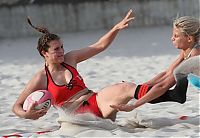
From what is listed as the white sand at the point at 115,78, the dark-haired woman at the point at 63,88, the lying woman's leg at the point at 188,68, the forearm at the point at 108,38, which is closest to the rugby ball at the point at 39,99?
the dark-haired woman at the point at 63,88

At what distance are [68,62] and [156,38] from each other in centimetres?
831

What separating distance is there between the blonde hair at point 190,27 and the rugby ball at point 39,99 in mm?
1110

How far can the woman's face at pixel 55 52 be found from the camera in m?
4.56

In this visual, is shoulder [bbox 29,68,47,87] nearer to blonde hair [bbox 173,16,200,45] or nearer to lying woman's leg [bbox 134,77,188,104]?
lying woman's leg [bbox 134,77,188,104]

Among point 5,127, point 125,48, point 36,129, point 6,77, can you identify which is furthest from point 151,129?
point 125,48

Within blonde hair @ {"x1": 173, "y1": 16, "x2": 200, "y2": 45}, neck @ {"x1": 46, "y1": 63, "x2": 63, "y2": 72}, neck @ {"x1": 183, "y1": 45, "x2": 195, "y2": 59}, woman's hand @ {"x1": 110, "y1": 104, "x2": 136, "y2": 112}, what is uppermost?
blonde hair @ {"x1": 173, "y1": 16, "x2": 200, "y2": 45}

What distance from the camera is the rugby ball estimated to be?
172 inches

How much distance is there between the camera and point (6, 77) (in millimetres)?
8391

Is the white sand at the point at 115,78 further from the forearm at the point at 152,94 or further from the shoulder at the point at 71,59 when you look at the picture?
the shoulder at the point at 71,59

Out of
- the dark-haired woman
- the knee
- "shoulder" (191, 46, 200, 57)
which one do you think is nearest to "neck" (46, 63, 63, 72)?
the dark-haired woman

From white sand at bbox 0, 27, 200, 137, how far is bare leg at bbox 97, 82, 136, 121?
0.28 ft

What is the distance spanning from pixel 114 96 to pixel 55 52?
1.91 ft

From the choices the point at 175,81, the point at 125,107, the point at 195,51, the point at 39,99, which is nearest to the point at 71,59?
the point at 39,99

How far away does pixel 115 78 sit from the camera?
25.6ft
